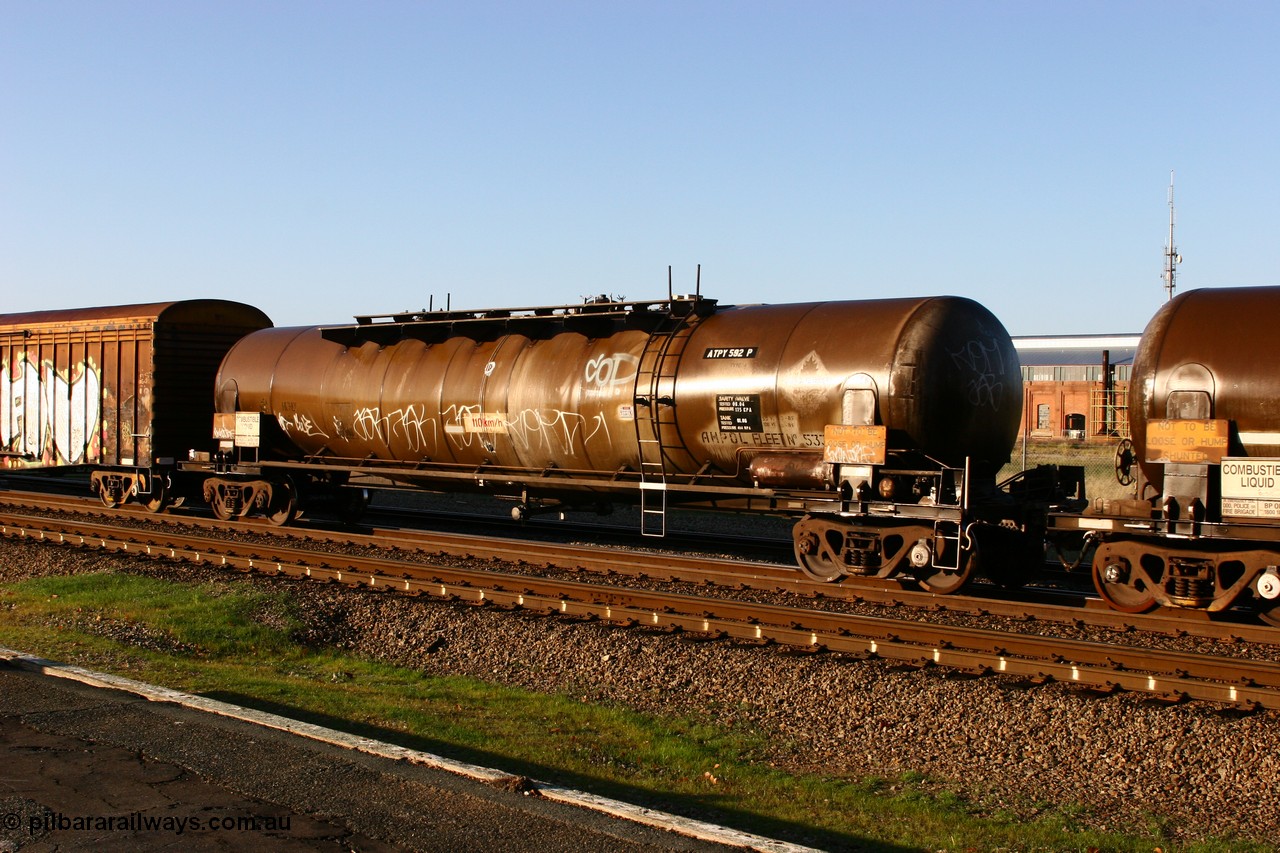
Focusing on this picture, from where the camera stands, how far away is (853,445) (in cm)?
1264

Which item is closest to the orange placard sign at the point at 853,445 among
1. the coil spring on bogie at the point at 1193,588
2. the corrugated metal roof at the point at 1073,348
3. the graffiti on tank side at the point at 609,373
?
the graffiti on tank side at the point at 609,373

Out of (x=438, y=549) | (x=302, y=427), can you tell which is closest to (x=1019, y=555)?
(x=438, y=549)

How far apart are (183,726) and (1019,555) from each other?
9.99 meters

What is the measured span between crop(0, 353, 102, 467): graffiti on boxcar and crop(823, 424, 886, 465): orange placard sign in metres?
16.1

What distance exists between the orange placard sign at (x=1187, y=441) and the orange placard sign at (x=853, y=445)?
2.82 metres

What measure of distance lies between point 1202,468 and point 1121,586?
5.06 feet

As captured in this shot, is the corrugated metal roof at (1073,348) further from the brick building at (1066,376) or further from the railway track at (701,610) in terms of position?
the railway track at (701,610)

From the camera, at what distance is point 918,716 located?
821 centimetres

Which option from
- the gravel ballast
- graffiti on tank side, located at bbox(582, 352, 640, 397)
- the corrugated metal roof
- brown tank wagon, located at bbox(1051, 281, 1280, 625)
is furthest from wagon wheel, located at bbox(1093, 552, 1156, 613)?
the corrugated metal roof

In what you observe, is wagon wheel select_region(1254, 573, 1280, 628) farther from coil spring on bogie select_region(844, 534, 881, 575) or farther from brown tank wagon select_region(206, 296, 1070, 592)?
coil spring on bogie select_region(844, 534, 881, 575)

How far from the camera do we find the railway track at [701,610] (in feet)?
28.6

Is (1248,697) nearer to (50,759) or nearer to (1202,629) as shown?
(1202,629)

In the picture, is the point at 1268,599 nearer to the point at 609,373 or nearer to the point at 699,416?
the point at 699,416

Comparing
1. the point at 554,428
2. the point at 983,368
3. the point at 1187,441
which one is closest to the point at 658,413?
the point at 554,428
